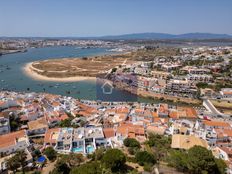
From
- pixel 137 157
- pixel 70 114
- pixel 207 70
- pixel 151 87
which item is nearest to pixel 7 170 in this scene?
pixel 137 157

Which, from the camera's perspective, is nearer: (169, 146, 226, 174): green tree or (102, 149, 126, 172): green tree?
(169, 146, 226, 174): green tree

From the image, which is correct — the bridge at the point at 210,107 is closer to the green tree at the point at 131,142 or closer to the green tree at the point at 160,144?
the green tree at the point at 160,144

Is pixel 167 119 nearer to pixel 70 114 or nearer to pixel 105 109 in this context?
pixel 105 109

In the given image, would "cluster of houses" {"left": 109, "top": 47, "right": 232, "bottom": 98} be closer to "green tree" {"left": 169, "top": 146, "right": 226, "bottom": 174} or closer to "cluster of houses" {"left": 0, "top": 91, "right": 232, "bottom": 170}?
"cluster of houses" {"left": 0, "top": 91, "right": 232, "bottom": 170}

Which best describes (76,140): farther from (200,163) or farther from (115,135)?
(200,163)

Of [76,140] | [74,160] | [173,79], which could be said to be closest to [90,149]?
[76,140]

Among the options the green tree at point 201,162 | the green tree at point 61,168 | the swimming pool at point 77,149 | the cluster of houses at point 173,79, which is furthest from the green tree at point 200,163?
the cluster of houses at point 173,79

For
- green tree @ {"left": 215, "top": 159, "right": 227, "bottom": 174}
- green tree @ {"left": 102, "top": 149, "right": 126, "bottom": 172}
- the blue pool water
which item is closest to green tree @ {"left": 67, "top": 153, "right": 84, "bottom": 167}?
the blue pool water
